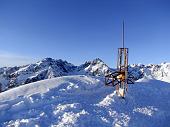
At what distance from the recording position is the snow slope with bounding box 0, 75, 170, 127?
35.0 m

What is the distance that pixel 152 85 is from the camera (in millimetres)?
50281

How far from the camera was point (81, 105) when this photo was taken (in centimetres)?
3894

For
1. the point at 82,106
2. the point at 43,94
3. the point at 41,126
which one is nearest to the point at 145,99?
the point at 82,106

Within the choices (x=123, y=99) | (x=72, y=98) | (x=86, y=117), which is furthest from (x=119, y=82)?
(x=86, y=117)

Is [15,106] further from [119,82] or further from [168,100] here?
[168,100]

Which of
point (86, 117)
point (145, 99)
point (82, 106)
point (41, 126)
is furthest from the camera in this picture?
point (145, 99)

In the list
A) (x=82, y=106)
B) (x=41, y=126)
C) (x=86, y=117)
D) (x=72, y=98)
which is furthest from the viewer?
(x=72, y=98)

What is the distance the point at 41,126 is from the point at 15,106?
5.18m

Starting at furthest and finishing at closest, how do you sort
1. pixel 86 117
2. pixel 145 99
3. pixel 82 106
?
pixel 145 99
pixel 82 106
pixel 86 117

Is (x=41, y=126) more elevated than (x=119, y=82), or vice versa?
(x=119, y=82)

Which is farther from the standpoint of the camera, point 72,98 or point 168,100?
point 168,100

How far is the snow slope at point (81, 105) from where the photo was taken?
35.0 metres

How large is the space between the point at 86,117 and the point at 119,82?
9405 millimetres

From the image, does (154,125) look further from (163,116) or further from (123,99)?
(123,99)
